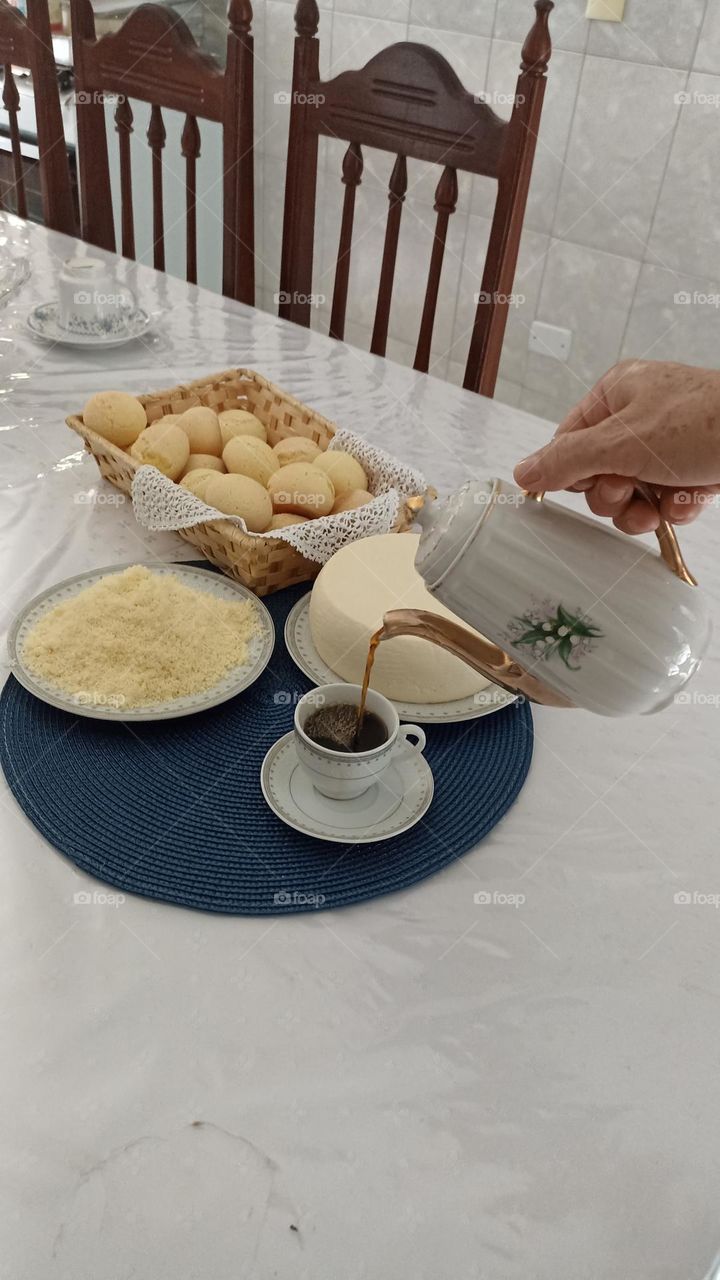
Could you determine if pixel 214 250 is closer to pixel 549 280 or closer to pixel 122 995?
pixel 549 280

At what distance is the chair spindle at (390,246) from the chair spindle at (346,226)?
55 mm

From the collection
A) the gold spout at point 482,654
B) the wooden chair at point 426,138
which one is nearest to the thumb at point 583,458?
the gold spout at point 482,654

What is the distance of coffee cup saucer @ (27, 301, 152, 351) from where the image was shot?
1351 mm

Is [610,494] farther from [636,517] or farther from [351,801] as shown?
[351,801]

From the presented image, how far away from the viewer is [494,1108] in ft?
1.87

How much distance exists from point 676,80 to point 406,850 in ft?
5.82

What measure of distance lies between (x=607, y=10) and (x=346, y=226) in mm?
778

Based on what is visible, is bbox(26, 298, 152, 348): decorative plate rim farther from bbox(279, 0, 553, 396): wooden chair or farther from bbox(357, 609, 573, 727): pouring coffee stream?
bbox(357, 609, 573, 727): pouring coffee stream

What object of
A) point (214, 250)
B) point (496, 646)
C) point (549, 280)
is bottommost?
point (214, 250)

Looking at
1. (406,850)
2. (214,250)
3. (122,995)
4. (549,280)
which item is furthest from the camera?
(214,250)

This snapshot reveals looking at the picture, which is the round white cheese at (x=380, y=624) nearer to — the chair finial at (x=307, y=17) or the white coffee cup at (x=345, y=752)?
the white coffee cup at (x=345, y=752)

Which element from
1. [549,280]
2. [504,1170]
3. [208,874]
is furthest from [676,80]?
[504,1170]

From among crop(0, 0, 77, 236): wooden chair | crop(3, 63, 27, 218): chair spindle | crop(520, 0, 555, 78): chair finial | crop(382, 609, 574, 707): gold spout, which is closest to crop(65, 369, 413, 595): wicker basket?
crop(382, 609, 574, 707): gold spout

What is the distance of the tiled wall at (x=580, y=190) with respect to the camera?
192 centimetres
